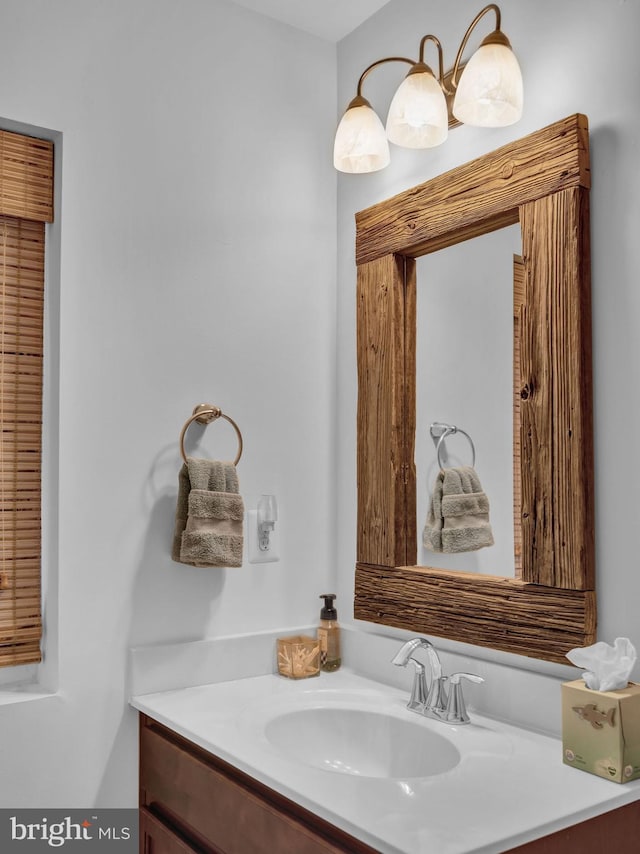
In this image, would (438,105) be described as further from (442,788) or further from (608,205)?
(442,788)

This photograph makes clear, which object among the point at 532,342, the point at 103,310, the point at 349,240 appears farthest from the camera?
the point at 349,240

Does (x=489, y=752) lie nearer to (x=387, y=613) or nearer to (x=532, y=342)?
(x=387, y=613)

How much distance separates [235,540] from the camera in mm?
1803

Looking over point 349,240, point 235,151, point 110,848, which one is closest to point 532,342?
point 349,240

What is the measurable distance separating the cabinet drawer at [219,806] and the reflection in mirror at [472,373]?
2.07 ft

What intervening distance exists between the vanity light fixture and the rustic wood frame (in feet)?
0.30

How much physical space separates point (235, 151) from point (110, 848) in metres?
1.66

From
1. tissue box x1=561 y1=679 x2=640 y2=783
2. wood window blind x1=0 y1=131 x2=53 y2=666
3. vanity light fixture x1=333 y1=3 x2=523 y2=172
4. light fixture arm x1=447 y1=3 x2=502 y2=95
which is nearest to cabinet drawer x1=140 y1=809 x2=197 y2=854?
wood window blind x1=0 y1=131 x2=53 y2=666

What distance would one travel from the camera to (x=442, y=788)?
124 cm

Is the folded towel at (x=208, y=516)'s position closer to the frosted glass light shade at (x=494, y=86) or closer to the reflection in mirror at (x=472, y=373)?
the reflection in mirror at (x=472, y=373)

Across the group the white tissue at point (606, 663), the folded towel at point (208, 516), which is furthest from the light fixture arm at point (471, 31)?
the white tissue at point (606, 663)

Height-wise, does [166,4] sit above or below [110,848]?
above

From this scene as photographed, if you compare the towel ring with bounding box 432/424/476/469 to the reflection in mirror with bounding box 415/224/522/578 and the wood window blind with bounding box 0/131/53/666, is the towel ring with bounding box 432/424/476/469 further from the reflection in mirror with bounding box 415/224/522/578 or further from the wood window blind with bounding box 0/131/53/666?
the wood window blind with bounding box 0/131/53/666

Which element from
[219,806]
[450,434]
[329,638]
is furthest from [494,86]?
[219,806]
